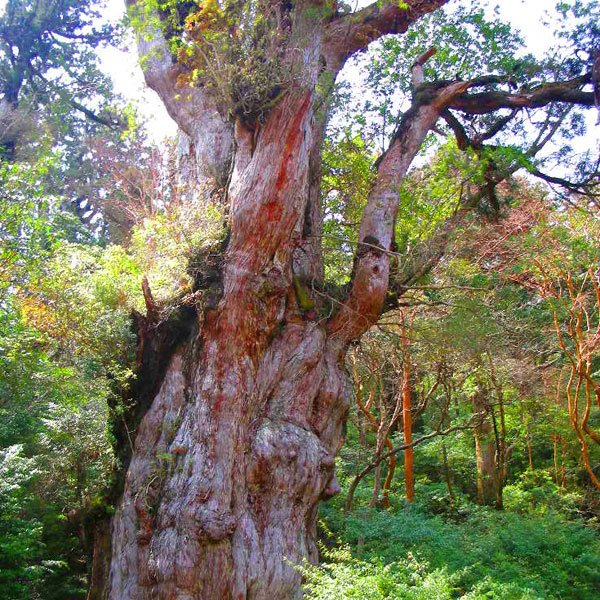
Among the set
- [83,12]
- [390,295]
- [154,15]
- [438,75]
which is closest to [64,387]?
[390,295]

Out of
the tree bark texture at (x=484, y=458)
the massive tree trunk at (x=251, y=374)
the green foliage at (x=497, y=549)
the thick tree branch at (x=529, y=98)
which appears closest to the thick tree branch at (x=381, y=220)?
the massive tree trunk at (x=251, y=374)

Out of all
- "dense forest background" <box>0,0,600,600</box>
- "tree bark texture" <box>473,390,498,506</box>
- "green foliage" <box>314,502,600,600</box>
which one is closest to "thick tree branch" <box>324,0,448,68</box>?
"dense forest background" <box>0,0,600,600</box>

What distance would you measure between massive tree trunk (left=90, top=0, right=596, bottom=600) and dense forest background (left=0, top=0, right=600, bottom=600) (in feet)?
1.04

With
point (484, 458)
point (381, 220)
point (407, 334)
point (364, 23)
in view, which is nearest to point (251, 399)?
point (381, 220)

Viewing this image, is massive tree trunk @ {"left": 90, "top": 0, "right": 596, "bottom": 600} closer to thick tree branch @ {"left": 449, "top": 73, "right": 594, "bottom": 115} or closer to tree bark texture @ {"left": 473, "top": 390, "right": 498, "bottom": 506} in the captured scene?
thick tree branch @ {"left": 449, "top": 73, "right": 594, "bottom": 115}

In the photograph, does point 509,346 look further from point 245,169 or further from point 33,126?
point 33,126

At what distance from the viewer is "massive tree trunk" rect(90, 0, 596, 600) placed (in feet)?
15.8

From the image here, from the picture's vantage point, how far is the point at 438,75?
9375 mm

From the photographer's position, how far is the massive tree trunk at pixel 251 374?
15.8ft

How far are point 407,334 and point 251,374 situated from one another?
4.14 meters

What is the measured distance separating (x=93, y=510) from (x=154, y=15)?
6.24 m

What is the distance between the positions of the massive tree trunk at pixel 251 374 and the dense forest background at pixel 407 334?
317mm

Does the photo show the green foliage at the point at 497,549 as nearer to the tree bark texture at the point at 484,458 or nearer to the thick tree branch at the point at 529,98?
the tree bark texture at the point at 484,458

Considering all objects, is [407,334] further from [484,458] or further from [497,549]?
[484,458]
